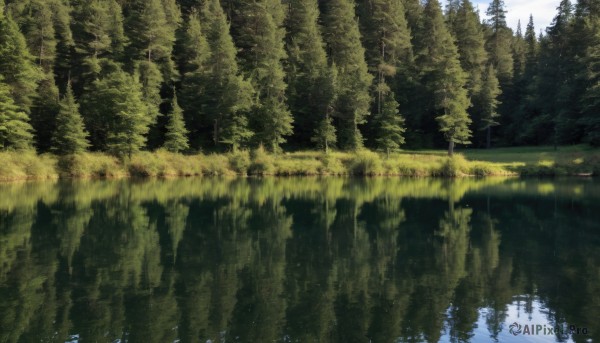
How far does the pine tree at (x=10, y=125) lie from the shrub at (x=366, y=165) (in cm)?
3560

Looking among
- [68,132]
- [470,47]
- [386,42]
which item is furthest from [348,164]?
[470,47]

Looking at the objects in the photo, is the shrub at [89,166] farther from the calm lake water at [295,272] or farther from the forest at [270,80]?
the calm lake water at [295,272]


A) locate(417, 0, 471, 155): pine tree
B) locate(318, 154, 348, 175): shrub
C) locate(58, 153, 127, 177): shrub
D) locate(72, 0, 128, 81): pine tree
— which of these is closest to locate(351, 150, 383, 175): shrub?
locate(318, 154, 348, 175): shrub

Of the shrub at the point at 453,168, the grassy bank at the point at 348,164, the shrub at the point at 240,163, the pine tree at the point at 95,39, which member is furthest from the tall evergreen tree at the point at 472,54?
the pine tree at the point at 95,39

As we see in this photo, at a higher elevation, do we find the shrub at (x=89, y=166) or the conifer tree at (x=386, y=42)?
the conifer tree at (x=386, y=42)

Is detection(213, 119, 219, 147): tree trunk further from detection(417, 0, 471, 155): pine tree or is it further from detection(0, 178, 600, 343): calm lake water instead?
detection(0, 178, 600, 343): calm lake water

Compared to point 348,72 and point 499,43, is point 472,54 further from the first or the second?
point 348,72

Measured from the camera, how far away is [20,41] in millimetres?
55000

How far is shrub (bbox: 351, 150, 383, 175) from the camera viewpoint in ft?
201

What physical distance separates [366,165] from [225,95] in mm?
19471

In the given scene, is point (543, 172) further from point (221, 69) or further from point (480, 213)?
point (221, 69)

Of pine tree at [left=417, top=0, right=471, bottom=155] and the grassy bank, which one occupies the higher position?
pine tree at [left=417, top=0, right=471, bottom=155]

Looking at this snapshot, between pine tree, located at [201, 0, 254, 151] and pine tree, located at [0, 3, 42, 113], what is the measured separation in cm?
1997

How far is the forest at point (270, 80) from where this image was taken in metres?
59.4
